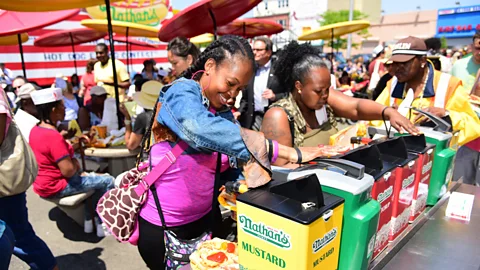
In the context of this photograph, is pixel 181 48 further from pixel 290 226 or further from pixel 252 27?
pixel 252 27

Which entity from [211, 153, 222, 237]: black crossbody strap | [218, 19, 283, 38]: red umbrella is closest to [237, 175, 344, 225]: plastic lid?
[211, 153, 222, 237]: black crossbody strap

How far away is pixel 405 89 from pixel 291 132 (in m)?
1.18

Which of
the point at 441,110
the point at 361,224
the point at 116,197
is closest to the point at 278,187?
the point at 361,224

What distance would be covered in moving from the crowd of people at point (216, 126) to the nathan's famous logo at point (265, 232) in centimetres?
14

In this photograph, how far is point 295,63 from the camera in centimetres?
199

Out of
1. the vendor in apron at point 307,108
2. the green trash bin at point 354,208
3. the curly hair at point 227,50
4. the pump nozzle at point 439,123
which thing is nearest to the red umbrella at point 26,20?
the vendor in apron at point 307,108

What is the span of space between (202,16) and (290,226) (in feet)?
13.1

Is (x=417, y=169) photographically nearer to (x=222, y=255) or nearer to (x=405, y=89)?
(x=222, y=255)

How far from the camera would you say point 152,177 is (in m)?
1.41

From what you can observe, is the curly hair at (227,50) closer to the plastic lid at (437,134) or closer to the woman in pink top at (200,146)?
the woman in pink top at (200,146)

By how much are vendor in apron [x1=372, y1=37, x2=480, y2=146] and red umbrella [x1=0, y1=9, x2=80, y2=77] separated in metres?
4.50

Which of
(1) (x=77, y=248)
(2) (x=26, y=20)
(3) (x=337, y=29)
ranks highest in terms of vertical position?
(3) (x=337, y=29)

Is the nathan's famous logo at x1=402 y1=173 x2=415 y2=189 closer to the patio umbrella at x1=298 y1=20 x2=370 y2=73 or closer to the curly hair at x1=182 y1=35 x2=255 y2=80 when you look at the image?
the curly hair at x1=182 y1=35 x2=255 y2=80

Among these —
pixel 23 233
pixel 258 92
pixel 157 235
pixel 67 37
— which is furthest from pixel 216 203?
pixel 67 37
